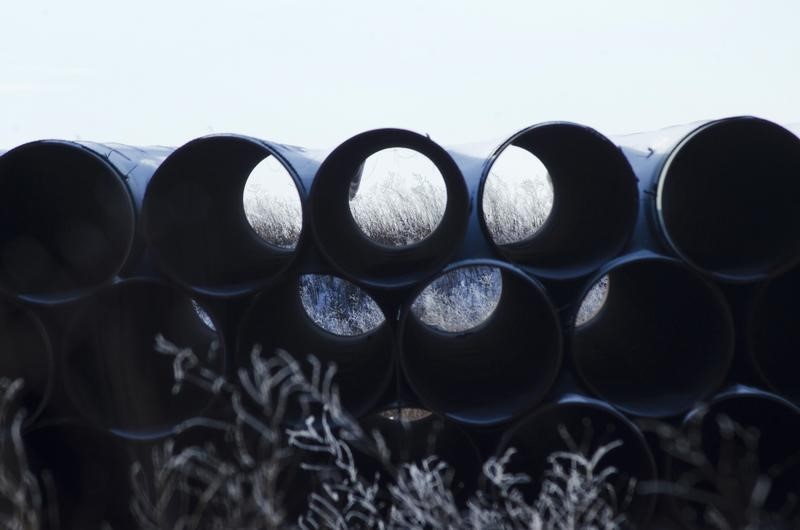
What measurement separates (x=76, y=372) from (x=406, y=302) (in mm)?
1173

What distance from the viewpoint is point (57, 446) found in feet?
10.2

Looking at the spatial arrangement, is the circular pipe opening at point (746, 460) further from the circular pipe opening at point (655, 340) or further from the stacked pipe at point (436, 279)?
the circular pipe opening at point (655, 340)

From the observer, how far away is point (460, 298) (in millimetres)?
8070

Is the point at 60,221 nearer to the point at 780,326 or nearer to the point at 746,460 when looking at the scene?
the point at 746,460

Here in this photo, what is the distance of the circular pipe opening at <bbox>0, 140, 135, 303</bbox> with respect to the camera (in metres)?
2.93

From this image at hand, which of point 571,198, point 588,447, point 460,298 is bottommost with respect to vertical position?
point 460,298

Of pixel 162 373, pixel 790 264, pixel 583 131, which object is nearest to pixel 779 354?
pixel 790 264

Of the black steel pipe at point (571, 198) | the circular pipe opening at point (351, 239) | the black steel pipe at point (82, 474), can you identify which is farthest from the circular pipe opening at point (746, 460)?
the black steel pipe at point (82, 474)

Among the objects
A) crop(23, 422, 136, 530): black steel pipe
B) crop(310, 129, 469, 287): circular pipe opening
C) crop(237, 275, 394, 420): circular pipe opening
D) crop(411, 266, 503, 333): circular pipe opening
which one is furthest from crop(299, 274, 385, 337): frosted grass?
crop(310, 129, 469, 287): circular pipe opening

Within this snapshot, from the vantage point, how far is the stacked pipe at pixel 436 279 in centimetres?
283

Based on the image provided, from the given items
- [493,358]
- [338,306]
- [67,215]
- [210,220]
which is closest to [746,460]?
[493,358]

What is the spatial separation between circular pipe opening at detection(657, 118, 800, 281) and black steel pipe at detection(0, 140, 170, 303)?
1856 millimetres

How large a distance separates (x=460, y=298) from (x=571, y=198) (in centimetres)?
455

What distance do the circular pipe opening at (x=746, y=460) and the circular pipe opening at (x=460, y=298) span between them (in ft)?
14.6
